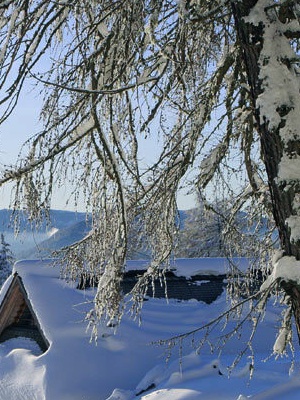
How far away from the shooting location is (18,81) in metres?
4.38

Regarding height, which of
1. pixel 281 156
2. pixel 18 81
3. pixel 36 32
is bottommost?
pixel 281 156

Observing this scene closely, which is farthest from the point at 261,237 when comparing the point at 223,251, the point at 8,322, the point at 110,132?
the point at 8,322

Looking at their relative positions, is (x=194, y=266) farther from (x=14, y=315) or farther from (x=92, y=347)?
(x=14, y=315)

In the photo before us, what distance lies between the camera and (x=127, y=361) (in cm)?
919

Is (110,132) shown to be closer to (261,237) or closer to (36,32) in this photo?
(36,32)

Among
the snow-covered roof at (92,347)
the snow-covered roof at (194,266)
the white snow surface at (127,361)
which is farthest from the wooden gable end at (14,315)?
the snow-covered roof at (194,266)

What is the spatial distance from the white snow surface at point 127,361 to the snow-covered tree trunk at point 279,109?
2.87 metres

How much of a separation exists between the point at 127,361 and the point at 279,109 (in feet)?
20.4

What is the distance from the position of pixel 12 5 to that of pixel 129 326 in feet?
20.1

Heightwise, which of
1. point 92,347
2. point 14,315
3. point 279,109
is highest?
point 279,109

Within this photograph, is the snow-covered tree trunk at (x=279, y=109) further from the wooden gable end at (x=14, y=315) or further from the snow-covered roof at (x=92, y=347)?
the wooden gable end at (x=14, y=315)

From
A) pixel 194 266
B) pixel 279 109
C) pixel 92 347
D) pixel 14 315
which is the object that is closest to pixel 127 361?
pixel 92 347

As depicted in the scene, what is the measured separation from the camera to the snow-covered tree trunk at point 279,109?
3822 millimetres

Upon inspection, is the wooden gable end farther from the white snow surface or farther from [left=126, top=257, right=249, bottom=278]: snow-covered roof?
[left=126, top=257, right=249, bottom=278]: snow-covered roof
